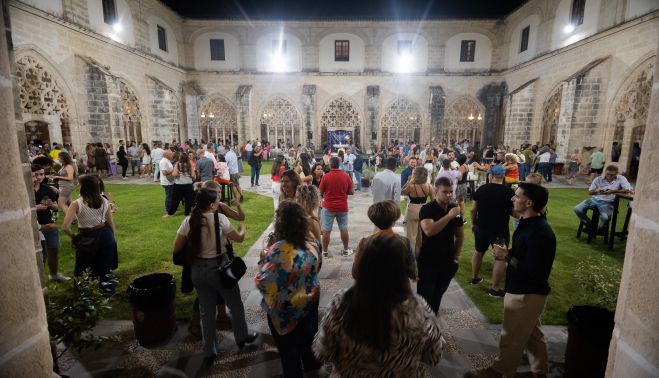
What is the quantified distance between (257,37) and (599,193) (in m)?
21.1

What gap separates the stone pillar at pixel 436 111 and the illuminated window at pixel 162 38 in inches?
671

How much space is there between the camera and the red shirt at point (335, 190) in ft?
16.9

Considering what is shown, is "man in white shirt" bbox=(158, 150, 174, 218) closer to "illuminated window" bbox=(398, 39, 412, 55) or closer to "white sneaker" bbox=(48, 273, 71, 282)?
"white sneaker" bbox=(48, 273, 71, 282)

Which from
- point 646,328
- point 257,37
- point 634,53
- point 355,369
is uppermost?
point 257,37

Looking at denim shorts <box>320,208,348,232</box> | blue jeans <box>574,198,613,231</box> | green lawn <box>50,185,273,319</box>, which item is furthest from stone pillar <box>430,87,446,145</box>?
denim shorts <box>320,208,348,232</box>

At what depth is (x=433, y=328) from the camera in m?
1.67

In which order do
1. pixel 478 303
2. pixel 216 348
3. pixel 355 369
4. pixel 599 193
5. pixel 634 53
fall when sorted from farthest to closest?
pixel 634 53
pixel 599 193
pixel 478 303
pixel 216 348
pixel 355 369

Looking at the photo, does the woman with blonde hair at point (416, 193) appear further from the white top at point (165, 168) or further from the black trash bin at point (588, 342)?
the white top at point (165, 168)

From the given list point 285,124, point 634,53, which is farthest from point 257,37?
point 634,53

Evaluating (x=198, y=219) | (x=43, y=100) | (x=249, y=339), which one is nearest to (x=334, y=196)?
(x=249, y=339)

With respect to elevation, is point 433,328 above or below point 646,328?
below

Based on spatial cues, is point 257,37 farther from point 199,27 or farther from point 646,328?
point 646,328

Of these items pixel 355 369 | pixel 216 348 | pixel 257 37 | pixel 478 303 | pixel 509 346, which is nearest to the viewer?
pixel 355 369

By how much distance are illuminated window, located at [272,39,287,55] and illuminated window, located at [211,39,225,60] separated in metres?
3.54
